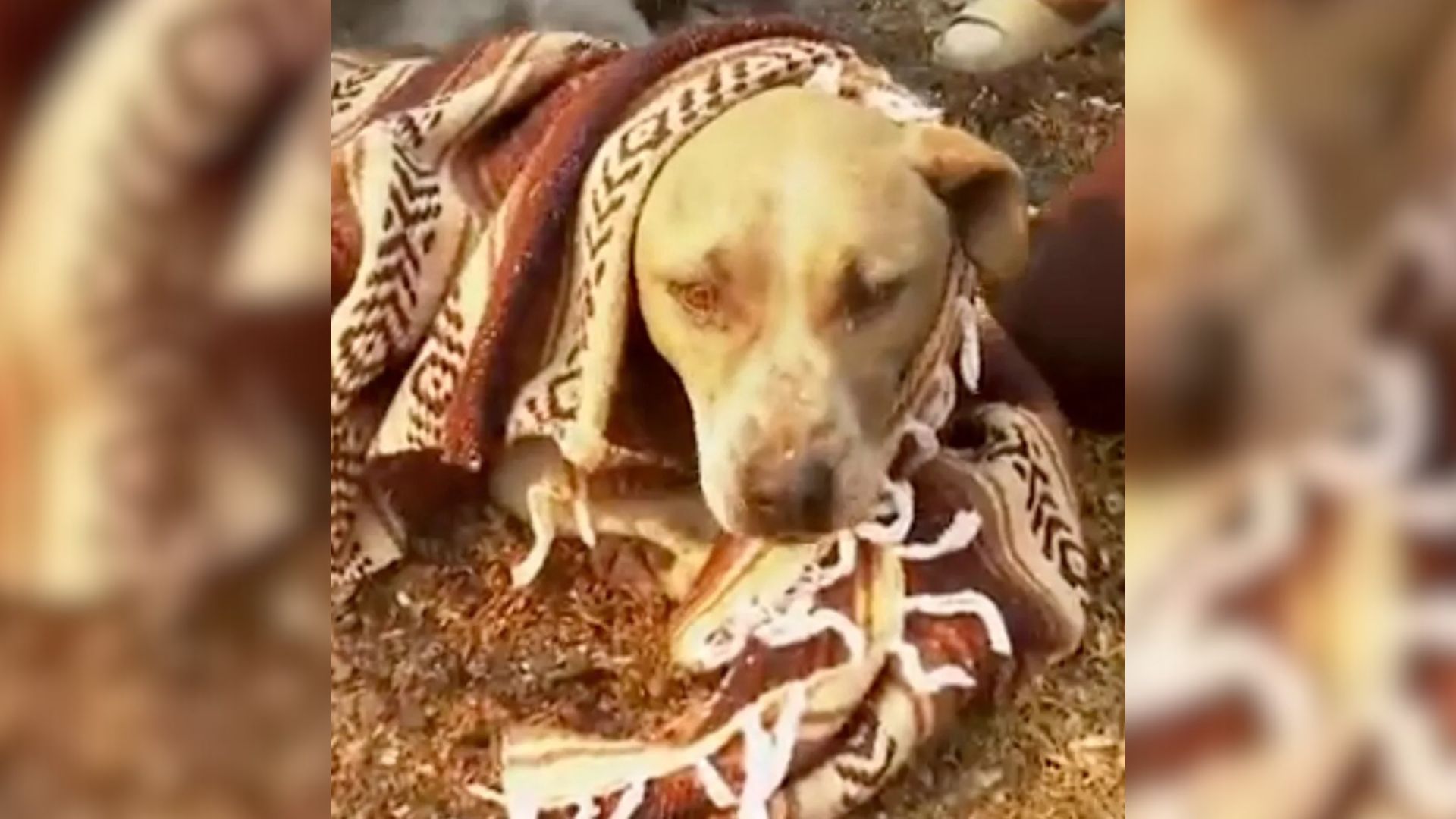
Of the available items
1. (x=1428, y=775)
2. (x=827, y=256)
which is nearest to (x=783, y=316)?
(x=827, y=256)

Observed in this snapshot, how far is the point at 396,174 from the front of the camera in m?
0.68

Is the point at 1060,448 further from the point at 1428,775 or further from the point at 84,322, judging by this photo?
the point at 84,322

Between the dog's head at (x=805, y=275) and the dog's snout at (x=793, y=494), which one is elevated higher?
the dog's head at (x=805, y=275)

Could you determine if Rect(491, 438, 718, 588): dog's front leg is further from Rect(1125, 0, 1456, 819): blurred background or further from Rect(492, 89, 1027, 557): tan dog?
Rect(1125, 0, 1456, 819): blurred background

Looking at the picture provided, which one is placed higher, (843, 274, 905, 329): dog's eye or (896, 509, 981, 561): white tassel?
(843, 274, 905, 329): dog's eye

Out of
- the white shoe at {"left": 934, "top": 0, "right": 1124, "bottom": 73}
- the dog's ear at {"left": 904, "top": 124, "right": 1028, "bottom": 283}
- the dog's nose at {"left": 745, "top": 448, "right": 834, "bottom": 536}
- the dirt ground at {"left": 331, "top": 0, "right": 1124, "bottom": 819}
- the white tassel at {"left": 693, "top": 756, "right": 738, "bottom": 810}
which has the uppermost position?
the white shoe at {"left": 934, "top": 0, "right": 1124, "bottom": 73}

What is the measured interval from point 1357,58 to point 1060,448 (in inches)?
6.9

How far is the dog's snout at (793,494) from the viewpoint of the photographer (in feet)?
1.97

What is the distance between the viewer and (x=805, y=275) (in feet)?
2.02

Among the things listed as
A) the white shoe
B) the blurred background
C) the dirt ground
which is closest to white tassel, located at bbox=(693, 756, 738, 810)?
the dirt ground

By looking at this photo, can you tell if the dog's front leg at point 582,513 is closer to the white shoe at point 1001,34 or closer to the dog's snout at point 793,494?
the dog's snout at point 793,494

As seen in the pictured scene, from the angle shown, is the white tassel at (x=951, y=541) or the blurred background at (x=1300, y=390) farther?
the white tassel at (x=951, y=541)

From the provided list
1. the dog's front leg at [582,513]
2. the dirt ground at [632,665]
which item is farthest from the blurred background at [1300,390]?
the dog's front leg at [582,513]

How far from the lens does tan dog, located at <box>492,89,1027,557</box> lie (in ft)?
1.99
